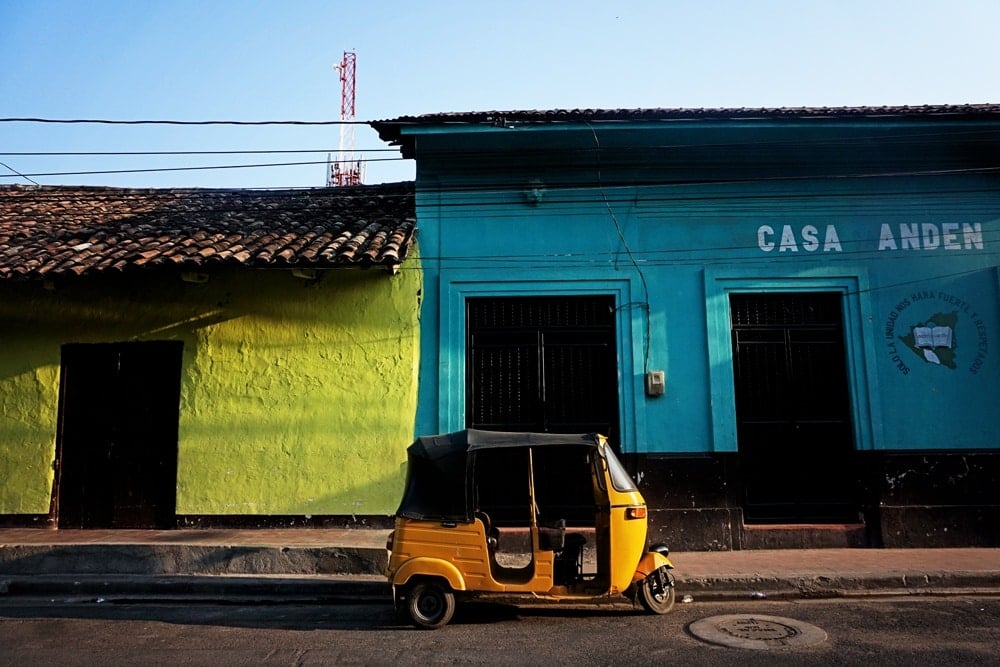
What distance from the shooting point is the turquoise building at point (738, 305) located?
892 centimetres

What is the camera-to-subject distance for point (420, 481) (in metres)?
6.22

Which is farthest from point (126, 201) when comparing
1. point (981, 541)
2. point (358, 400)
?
point (981, 541)

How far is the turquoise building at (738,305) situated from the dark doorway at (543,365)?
0.10 ft

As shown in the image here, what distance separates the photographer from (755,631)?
567 cm

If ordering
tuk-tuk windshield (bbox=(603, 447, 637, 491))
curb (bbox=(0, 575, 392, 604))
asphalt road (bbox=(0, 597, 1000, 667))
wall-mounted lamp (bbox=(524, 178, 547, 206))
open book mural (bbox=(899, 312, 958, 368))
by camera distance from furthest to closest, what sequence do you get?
wall-mounted lamp (bbox=(524, 178, 547, 206))
open book mural (bbox=(899, 312, 958, 368))
curb (bbox=(0, 575, 392, 604))
tuk-tuk windshield (bbox=(603, 447, 637, 491))
asphalt road (bbox=(0, 597, 1000, 667))

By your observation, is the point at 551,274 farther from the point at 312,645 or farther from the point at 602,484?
the point at 312,645

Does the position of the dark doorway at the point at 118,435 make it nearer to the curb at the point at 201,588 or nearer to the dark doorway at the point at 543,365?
the curb at the point at 201,588

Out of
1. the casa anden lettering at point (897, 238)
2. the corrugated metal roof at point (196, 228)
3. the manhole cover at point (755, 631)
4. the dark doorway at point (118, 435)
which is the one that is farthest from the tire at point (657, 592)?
the dark doorway at point (118, 435)

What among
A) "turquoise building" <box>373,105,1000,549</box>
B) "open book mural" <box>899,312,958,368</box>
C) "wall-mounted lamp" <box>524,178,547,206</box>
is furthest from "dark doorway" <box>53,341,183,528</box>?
"open book mural" <box>899,312,958,368</box>

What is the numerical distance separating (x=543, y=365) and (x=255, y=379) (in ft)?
12.5

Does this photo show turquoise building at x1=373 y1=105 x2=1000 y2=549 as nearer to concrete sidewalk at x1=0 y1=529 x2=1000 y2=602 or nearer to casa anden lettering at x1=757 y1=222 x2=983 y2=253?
casa anden lettering at x1=757 y1=222 x2=983 y2=253

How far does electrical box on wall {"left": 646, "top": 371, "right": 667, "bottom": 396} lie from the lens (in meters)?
9.02

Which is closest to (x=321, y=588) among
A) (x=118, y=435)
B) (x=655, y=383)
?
(x=118, y=435)

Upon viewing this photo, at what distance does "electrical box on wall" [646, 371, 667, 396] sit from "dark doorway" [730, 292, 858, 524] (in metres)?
1.02
